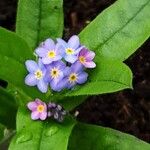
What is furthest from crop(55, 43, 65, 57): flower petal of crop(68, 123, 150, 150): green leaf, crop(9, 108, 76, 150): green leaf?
crop(68, 123, 150, 150): green leaf

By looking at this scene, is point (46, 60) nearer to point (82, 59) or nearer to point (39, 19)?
point (82, 59)

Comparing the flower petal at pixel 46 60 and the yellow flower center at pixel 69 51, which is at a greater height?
the yellow flower center at pixel 69 51

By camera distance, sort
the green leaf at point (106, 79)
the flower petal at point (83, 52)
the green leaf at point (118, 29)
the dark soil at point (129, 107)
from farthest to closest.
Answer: the dark soil at point (129, 107), the green leaf at point (118, 29), the flower petal at point (83, 52), the green leaf at point (106, 79)

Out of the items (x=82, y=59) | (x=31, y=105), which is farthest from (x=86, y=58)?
(x=31, y=105)

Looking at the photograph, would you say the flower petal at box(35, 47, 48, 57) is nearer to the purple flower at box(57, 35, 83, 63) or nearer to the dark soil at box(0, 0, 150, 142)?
the purple flower at box(57, 35, 83, 63)

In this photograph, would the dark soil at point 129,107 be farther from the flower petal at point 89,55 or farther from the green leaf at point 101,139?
the flower petal at point 89,55

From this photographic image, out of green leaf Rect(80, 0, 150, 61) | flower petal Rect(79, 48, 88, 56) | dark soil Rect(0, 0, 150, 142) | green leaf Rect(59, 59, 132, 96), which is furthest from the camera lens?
dark soil Rect(0, 0, 150, 142)

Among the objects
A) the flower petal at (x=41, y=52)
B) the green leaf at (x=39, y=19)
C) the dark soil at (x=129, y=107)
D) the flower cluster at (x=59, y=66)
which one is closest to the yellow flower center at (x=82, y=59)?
the flower cluster at (x=59, y=66)
